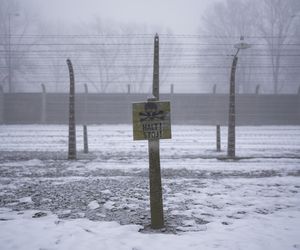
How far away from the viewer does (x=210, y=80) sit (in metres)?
33.1

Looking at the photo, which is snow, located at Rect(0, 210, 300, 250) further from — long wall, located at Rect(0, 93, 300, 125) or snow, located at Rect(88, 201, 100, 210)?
long wall, located at Rect(0, 93, 300, 125)

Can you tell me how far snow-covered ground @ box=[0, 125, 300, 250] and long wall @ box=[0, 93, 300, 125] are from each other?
11.4 m

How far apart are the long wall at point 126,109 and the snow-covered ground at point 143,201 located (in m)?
11.4

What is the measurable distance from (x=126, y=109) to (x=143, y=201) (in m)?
16.5

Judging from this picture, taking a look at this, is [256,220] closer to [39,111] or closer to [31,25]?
[39,111]

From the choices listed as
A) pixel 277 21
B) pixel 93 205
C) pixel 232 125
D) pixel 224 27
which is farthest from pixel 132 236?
pixel 224 27

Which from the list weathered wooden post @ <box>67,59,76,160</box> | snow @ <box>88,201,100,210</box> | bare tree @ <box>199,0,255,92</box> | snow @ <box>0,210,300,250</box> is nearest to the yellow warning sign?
snow @ <box>0,210,300,250</box>

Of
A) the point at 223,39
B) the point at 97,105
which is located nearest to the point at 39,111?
the point at 97,105

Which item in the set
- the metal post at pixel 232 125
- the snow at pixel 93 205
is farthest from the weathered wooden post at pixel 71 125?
the metal post at pixel 232 125

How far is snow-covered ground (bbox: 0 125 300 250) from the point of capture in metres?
3.70

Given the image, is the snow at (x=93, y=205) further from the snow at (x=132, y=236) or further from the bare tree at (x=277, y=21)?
the bare tree at (x=277, y=21)

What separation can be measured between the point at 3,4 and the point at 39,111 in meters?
21.6

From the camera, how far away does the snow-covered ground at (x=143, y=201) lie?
370 centimetres

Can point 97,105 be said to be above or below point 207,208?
above
